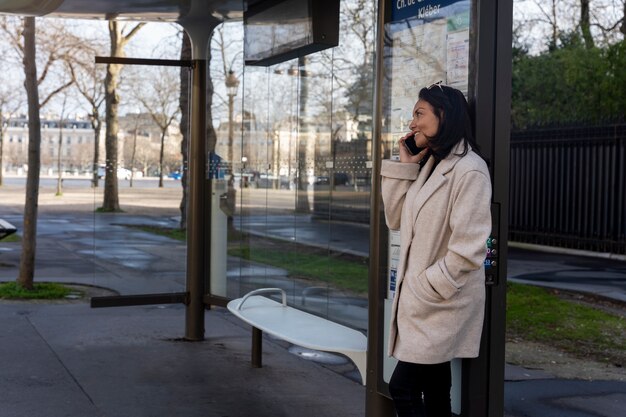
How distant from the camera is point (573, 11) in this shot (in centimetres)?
2805

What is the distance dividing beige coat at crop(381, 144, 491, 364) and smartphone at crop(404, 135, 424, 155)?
0.22m

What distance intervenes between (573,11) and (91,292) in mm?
21916

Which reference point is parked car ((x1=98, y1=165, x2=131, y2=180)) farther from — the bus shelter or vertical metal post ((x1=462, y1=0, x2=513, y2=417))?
vertical metal post ((x1=462, y1=0, x2=513, y2=417))

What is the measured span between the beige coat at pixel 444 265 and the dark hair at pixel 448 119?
1.6 inches

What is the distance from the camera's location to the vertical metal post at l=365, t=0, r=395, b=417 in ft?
14.3

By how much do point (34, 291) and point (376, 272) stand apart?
7.18 m

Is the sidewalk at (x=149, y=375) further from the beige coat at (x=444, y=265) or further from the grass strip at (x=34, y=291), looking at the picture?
the beige coat at (x=444, y=265)

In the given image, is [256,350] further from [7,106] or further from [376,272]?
[7,106]

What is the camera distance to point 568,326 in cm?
886

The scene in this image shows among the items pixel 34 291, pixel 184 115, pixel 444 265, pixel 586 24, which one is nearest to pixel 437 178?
pixel 444 265

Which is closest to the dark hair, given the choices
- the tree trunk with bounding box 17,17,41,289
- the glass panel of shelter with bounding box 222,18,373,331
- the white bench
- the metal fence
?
the white bench

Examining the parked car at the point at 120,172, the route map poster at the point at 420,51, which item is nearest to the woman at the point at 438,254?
the route map poster at the point at 420,51

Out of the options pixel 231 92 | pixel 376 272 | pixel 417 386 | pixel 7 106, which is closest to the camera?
pixel 417 386

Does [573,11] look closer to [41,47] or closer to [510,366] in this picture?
[41,47]
